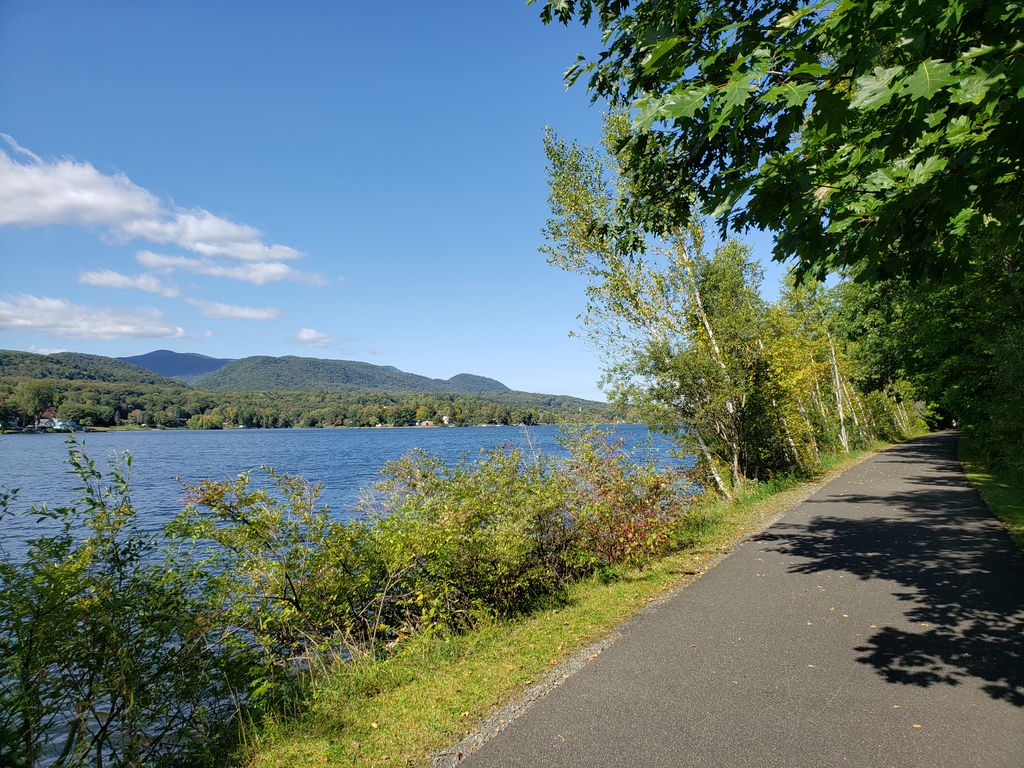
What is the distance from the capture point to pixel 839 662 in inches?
203

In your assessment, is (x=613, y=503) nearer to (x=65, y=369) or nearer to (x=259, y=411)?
(x=259, y=411)

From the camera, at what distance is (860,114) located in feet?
12.2

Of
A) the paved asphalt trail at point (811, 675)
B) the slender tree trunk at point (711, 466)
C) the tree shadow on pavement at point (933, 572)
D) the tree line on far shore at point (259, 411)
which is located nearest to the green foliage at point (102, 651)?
the paved asphalt trail at point (811, 675)

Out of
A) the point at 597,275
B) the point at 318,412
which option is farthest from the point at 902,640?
the point at 318,412

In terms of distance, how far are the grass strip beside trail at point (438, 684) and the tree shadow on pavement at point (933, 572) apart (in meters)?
2.66

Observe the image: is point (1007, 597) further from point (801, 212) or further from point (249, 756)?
point (249, 756)

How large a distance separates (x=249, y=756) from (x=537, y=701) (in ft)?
8.20

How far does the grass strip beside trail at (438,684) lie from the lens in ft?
14.3

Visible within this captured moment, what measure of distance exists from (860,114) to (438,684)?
240 inches

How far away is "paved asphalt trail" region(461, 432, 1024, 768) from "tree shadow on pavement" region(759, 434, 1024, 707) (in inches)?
1.1

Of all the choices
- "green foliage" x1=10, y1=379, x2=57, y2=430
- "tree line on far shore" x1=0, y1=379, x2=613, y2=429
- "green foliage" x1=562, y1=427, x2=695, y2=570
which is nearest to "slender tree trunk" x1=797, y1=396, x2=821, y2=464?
"green foliage" x1=562, y1=427, x2=695, y2=570

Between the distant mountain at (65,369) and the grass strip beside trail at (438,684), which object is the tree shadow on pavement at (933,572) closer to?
the grass strip beside trail at (438,684)

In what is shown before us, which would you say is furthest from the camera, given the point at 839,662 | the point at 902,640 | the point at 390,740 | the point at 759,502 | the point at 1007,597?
the point at 759,502

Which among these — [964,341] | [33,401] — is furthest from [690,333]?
[33,401]
